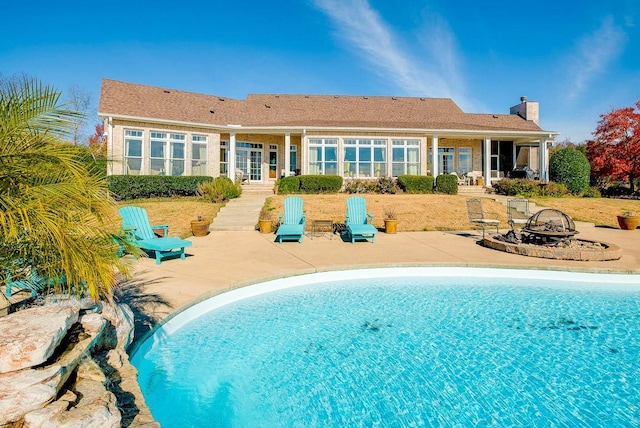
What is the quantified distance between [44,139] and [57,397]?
179cm

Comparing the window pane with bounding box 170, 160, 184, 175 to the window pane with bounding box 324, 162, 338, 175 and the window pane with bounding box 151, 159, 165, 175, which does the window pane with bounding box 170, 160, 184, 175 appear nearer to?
the window pane with bounding box 151, 159, 165, 175

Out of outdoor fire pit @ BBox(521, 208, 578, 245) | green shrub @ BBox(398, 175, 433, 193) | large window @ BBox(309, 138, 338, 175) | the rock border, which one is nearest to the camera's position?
the rock border

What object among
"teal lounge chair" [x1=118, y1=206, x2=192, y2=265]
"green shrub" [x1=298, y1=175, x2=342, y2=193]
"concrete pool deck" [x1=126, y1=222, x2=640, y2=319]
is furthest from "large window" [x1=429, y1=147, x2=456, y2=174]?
"teal lounge chair" [x1=118, y1=206, x2=192, y2=265]

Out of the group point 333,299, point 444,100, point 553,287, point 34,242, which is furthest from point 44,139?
point 444,100

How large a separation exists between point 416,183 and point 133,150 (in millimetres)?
15366

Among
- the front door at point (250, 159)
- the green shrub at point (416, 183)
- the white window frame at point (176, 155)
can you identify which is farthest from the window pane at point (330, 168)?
the white window frame at point (176, 155)

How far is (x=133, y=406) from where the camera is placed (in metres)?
2.62

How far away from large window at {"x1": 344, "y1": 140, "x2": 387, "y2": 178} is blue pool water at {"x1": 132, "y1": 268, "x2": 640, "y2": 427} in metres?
15.5

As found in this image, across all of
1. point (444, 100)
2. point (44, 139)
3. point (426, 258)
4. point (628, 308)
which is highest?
point (444, 100)

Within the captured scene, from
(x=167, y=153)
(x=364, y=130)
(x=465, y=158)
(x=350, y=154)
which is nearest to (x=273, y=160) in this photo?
(x=350, y=154)

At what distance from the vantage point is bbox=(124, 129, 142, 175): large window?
1877 centimetres

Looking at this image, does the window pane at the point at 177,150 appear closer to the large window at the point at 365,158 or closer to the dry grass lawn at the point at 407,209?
the dry grass lawn at the point at 407,209

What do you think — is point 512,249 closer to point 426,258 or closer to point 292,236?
point 426,258

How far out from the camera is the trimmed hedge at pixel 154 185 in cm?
1703
